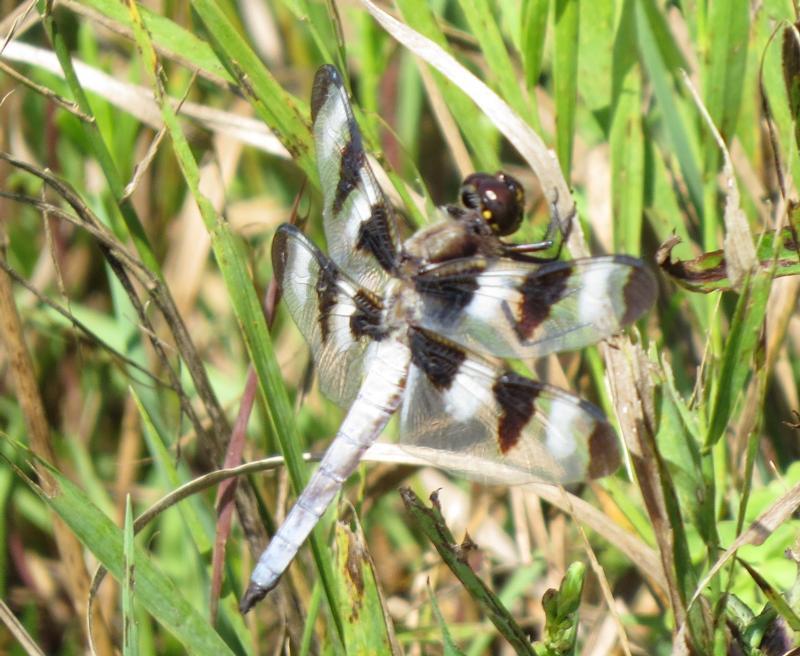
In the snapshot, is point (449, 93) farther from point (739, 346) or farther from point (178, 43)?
point (739, 346)

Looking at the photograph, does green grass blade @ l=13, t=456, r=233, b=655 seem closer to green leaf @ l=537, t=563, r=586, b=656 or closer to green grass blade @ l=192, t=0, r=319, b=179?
green leaf @ l=537, t=563, r=586, b=656

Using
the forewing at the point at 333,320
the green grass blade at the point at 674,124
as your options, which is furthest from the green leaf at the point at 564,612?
the green grass blade at the point at 674,124

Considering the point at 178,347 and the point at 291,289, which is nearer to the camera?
the point at 178,347

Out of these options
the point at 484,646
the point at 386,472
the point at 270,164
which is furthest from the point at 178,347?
the point at 270,164

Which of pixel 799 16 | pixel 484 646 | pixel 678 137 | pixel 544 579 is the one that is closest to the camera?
pixel 799 16

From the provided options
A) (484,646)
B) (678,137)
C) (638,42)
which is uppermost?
(638,42)

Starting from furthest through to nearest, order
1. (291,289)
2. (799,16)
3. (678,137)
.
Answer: (678,137)
(291,289)
(799,16)

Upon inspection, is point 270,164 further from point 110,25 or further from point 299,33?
point 110,25

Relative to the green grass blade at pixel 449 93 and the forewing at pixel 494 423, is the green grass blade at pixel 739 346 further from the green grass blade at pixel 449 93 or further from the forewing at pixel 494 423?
the green grass blade at pixel 449 93
